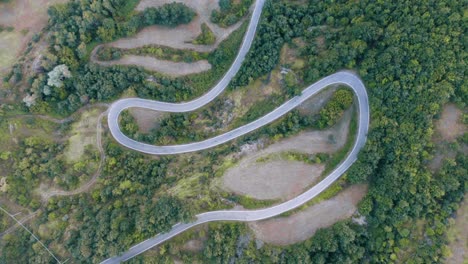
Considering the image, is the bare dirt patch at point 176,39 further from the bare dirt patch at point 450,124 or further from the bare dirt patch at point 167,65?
the bare dirt patch at point 450,124

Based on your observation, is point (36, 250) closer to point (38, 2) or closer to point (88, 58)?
point (88, 58)

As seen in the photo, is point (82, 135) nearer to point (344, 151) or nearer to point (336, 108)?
point (336, 108)

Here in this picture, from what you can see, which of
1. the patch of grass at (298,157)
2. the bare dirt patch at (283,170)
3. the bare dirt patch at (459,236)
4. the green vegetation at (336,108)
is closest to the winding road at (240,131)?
the bare dirt patch at (283,170)

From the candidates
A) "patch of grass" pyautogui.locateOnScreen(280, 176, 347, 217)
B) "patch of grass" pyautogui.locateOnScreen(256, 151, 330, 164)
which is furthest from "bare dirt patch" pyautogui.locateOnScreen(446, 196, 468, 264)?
"patch of grass" pyautogui.locateOnScreen(256, 151, 330, 164)

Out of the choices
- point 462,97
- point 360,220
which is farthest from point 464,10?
point 360,220

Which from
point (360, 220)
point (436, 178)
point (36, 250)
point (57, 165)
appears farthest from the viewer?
point (57, 165)

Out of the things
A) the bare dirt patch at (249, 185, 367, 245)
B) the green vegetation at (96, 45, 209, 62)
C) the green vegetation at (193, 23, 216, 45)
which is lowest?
the bare dirt patch at (249, 185, 367, 245)

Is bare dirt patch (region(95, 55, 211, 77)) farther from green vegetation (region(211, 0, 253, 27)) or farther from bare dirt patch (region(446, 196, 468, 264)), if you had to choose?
bare dirt patch (region(446, 196, 468, 264))
